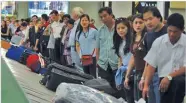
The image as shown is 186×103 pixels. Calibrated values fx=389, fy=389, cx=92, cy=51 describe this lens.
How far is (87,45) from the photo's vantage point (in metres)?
5.77

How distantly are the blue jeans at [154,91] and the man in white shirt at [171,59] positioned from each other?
151 millimetres

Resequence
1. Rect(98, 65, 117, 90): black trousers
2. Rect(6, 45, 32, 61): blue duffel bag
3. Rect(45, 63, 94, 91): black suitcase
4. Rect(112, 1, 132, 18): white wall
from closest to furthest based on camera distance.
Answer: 1. Rect(98, 65, 117, 90): black trousers
2. Rect(45, 63, 94, 91): black suitcase
3. Rect(6, 45, 32, 61): blue duffel bag
4. Rect(112, 1, 132, 18): white wall

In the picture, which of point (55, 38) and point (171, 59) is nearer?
point (171, 59)

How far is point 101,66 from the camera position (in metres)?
4.94

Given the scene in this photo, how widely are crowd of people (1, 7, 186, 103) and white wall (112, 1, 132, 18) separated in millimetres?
4440

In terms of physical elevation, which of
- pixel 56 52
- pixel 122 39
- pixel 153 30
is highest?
A: pixel 153 30

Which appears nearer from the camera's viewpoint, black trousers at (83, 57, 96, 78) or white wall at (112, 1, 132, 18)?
black trousers at (83, 57, 96, 78)

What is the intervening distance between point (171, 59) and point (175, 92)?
31 cm

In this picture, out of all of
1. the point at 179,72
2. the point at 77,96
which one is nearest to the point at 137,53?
the point at 179,72

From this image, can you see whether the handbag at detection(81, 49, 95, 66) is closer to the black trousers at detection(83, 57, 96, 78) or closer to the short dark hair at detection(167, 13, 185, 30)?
the black trousers at detection(83, 57, 96, 78)

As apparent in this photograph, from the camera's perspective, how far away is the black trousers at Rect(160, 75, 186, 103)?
3.52 metres

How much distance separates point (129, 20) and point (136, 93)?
0.90 m

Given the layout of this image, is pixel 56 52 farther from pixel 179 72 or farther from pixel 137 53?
pixel 179 72

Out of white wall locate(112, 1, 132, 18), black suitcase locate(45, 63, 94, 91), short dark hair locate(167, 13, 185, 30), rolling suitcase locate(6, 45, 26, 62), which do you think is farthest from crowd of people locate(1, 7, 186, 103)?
white wall locate(112, 1, 132, 18)
